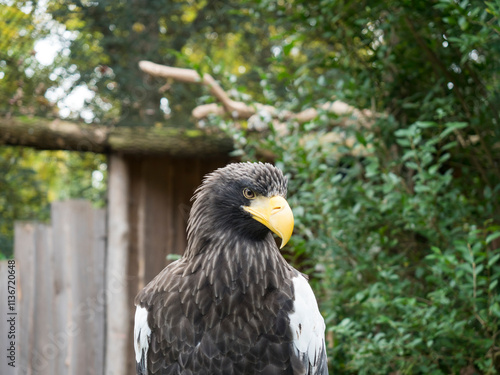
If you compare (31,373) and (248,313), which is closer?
(248,313)

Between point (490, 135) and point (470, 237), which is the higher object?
point (490, 135)

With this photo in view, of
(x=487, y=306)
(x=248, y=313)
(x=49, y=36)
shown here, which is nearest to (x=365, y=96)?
(x=487, y=306)

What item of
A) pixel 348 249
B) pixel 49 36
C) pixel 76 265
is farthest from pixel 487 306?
pixel 49 36

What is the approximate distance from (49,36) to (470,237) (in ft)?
11.1

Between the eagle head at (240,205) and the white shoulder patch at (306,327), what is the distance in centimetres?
25

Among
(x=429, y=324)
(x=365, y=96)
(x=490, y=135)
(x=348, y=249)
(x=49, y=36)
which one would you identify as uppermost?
(x=49, y=36)

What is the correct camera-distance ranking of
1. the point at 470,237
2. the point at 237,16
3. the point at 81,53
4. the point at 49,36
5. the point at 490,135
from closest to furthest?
the point at 470,237, the point at 490,135, the point at 49,36, the point at 81,53, the point at 237,16

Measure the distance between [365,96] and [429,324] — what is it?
1.33m

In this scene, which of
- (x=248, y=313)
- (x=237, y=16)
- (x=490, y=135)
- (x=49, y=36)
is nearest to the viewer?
(x=248, y=313)

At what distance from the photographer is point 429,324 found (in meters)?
2.57

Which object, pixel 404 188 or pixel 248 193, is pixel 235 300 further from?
pixel 404 188

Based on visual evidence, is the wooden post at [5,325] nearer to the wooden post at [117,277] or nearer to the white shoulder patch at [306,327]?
the wooden post at [117,277]

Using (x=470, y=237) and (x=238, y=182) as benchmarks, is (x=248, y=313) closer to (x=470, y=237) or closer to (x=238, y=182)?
(x=238, y=182)

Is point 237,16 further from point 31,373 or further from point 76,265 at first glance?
point 31,373
